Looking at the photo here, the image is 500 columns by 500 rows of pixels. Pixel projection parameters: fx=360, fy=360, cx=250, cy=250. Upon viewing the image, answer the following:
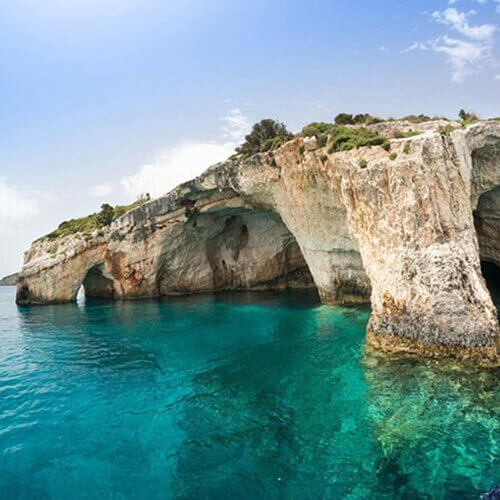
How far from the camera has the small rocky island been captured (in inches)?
517

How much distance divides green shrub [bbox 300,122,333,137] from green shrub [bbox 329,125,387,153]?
2.51ft

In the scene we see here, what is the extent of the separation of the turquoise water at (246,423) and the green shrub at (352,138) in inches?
360

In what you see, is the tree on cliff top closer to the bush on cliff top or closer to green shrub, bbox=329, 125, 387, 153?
green shrub, bbox=329, 125, 387, 153

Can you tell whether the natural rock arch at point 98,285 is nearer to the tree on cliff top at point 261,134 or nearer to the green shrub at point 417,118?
the tree on cliff top at point 261,134

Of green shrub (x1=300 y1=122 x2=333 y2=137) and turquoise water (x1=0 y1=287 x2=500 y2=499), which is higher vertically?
green shrub (x1=300 y1=122 x2=333 y2=137)

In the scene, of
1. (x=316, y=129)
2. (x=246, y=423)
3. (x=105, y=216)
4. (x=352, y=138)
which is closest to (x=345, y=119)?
(x=316, y=129)

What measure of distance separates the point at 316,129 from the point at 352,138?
11.9 feet

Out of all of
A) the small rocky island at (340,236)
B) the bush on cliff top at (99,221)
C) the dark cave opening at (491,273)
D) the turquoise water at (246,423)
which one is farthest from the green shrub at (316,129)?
the bush on cliff top at (99,221)

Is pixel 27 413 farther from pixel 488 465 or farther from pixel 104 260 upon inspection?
pixel 104 260

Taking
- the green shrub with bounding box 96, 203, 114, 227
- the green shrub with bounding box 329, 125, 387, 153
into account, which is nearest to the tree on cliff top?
the green shrub with bounding box 329, 125, 387, 153

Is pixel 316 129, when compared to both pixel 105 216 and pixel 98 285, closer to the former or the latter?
pixel 105 216

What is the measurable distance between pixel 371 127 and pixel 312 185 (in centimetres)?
489

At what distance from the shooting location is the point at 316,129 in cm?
2205

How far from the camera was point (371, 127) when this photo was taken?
21.7 metres
